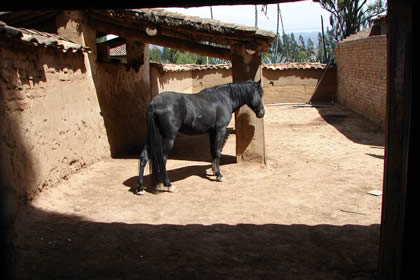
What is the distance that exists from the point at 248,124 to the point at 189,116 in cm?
175

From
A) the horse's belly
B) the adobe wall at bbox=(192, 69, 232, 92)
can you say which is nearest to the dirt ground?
the horse's belly

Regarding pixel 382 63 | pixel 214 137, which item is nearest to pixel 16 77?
pixel 214 137

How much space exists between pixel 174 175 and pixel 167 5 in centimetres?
538

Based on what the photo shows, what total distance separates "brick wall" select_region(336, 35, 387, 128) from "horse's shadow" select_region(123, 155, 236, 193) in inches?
244

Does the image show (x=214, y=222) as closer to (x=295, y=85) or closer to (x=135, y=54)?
(x=135, y=54)

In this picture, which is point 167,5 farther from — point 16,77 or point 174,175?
point 174,175

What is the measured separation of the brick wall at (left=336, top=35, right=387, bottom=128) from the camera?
482 inches

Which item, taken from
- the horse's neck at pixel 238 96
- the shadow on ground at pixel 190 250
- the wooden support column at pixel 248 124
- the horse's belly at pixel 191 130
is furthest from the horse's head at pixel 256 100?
the shadow on ground at pixel 190 250

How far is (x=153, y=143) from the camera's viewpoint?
629 centimetres

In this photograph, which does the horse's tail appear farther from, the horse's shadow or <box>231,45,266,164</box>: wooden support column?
<box>231,45,266,164</box>: wooden support column

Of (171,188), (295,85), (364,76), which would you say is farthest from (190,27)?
(295,85)

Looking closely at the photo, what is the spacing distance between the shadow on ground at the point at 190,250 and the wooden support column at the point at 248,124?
317cm

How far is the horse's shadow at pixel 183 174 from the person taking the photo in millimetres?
6949

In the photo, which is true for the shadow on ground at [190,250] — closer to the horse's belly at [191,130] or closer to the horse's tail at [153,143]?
the horse's tail at [153,143]
